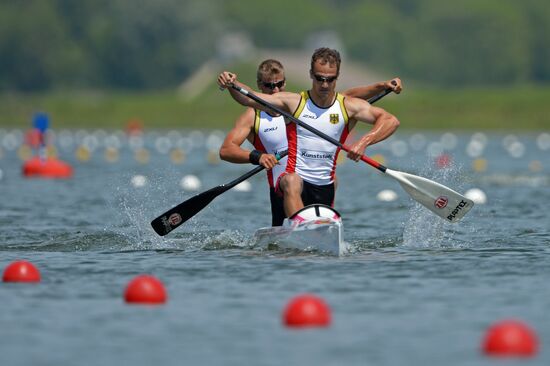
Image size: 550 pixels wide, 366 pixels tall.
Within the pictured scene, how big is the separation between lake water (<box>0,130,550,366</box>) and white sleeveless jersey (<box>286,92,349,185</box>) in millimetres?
850

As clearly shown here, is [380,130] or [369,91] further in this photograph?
[369,91]

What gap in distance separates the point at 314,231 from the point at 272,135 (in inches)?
55.1

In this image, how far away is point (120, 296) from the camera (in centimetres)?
1068

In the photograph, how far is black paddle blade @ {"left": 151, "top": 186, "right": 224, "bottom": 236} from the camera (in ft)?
47.8

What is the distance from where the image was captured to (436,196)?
1397cm

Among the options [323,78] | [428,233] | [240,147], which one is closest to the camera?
[323,78]

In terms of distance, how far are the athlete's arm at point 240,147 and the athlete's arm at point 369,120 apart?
0.80 meters

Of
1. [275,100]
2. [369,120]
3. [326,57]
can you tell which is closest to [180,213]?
[275,100]

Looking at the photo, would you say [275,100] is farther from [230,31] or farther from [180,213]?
[230,31]

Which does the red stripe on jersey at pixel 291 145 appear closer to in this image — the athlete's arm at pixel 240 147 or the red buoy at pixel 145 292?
the athlete's arm at pixel 240 147

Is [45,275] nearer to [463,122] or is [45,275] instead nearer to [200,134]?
[200,134]

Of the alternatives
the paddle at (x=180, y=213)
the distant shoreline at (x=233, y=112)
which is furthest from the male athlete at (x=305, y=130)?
the distant shoreline at (x=233, y=112)

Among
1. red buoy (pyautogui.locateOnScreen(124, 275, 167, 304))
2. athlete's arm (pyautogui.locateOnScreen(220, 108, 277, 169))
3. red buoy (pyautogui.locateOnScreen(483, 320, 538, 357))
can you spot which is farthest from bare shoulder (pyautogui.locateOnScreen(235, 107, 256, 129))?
red buoy (pyautogui.locateOnScreen(483, 320, 538, 357))

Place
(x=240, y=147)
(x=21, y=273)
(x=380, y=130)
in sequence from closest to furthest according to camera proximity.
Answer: (x=21, y=273) → (x=380, y=130) → (x=240, y=147)
